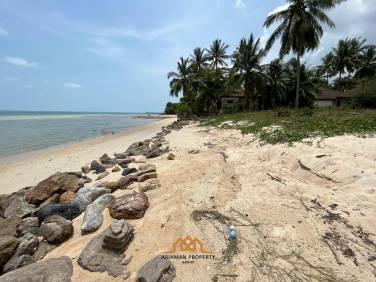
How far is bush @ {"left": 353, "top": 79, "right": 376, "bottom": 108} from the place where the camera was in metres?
20.0

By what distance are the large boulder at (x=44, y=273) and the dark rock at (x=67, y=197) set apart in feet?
7.33

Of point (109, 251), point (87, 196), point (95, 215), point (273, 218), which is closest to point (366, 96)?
point (273, 218)

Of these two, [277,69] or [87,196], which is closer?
[87,196]

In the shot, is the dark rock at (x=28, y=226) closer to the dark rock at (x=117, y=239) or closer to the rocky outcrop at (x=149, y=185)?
the dark rock at (x=117, y=239)

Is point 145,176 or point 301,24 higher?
point 301,24

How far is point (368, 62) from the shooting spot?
35.2 m

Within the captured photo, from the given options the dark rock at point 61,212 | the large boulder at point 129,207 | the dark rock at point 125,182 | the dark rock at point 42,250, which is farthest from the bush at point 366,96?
the dark rock at point 42,250

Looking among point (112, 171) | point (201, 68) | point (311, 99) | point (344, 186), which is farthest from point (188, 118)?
point (344, 186)

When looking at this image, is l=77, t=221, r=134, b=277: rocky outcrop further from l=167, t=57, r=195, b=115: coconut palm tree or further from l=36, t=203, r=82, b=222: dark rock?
l=167, t=57, r=195, b=115: coconut palm tree

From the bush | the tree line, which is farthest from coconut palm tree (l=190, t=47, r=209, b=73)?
the bush

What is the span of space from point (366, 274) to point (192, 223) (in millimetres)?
2145

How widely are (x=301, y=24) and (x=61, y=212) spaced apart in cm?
2333

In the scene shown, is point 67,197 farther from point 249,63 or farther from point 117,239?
point 249,63

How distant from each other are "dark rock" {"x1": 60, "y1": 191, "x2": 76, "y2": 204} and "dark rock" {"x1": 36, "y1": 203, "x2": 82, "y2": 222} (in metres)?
0.65
